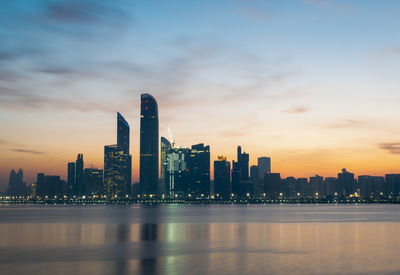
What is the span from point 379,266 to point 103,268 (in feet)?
91.3

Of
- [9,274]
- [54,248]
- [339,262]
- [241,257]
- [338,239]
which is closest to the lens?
[9,274]

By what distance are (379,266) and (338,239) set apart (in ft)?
99.4

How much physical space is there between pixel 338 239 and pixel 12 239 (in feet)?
178

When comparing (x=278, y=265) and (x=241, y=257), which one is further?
(x=241, y=257)

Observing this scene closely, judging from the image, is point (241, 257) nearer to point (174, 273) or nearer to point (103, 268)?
point (174, 273)

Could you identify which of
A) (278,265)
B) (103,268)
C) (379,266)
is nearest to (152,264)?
(103,268)

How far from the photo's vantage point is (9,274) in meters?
44.2

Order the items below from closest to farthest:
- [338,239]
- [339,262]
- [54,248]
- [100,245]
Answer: [339,262] < [54,248] < [100,245] < [338,239]

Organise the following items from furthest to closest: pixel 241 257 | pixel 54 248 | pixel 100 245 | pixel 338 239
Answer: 1. pixel 338 239
2. pixel 100 245
3. pixel 54 248
4. pixel 241 257

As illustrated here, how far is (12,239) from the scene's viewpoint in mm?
80438

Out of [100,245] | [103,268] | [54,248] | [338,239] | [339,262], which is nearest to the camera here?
[103,268]

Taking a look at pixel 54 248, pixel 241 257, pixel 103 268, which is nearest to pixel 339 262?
pixel 241 257

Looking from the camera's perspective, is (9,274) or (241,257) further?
(241,257)

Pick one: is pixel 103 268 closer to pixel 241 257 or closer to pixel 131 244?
pixel 241 257
